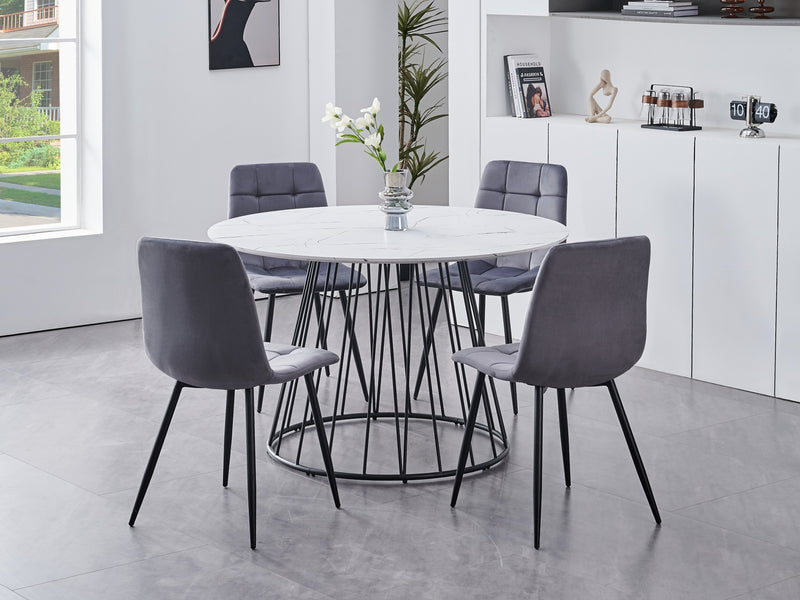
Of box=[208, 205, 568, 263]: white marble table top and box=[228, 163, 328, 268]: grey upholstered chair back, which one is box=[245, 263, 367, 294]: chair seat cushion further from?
box=[208, 205, 568, 263]: white marble table top

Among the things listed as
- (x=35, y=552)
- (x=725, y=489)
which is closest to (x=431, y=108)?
(x=725, y=489)

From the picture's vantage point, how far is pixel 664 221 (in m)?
5.21

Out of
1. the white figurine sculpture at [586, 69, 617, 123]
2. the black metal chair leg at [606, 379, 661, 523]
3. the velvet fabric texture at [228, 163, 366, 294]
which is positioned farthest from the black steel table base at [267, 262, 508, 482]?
the white figurine sculpture at [586, 69, 617, 123]

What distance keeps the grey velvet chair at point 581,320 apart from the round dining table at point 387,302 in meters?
0.37

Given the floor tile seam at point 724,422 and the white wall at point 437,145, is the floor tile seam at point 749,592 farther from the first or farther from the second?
the white wall at point 437,145

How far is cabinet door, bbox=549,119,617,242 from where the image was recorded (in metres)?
5.41

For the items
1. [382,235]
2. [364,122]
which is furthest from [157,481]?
[364,122]

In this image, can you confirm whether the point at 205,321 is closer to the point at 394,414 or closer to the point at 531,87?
the point at 394,414

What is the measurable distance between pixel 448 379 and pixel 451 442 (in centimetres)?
83

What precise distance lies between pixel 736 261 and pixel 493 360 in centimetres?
175

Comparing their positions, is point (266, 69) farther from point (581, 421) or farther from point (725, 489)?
point (725, 489)

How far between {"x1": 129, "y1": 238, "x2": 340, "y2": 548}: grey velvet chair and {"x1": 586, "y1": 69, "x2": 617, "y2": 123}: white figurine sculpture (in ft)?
8.65

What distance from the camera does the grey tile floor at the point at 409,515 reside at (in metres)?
3.17

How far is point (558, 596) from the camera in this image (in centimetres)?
308
